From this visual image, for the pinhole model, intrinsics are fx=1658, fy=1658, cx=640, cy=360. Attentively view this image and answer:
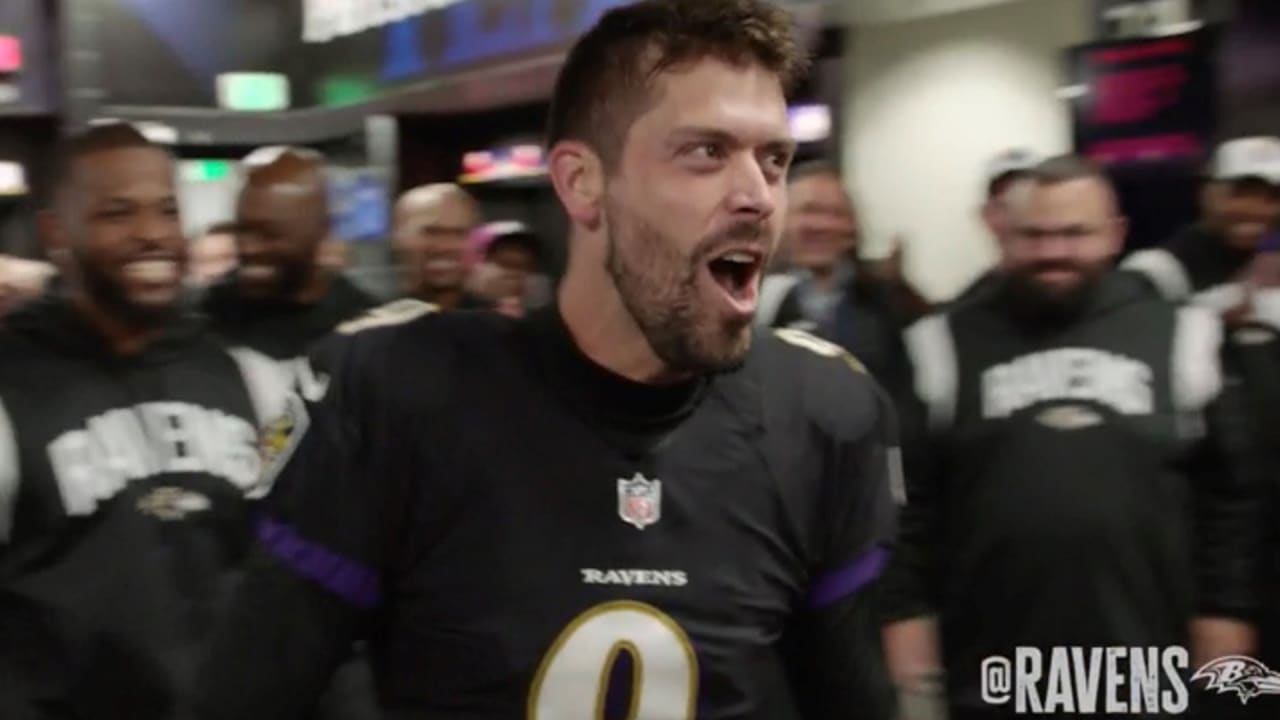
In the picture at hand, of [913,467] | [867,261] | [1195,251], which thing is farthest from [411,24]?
[913,467]

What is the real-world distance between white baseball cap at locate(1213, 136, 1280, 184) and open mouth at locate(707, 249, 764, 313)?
12.3 ft

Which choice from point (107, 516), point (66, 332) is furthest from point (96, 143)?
point (107, 516)

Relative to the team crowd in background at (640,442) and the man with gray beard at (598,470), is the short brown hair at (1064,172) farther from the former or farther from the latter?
the man with gray beard at (598,470)

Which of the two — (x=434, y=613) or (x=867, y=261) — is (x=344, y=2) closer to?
(x=867, y=261)

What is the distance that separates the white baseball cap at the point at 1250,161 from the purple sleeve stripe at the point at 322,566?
4068 mm

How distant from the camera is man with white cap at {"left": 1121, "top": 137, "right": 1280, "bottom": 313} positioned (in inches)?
198

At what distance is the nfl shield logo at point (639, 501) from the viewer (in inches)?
68.7

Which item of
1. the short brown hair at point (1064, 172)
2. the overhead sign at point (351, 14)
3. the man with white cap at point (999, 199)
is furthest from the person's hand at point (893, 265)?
the overhead sign at point (351, 14)

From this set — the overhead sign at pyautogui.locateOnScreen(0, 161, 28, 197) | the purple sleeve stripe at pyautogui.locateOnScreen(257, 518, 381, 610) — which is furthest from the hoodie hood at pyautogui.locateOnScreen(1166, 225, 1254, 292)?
the overhead sign at pyautogui.locateOnScreen(0, 161, 28, 197)

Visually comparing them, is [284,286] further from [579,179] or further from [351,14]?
[351,14]

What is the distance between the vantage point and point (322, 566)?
1691 mm

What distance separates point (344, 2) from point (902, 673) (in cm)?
947

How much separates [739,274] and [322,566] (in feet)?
1.74

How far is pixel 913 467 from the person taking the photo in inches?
154
